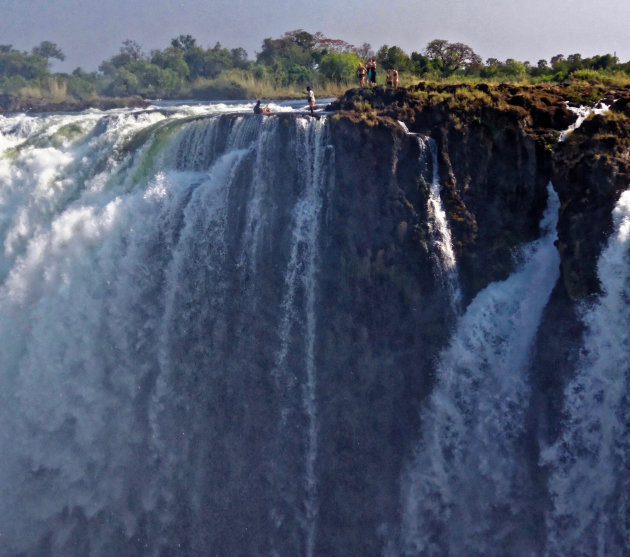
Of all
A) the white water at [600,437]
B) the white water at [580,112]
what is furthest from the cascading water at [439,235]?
the white water at [580,112]

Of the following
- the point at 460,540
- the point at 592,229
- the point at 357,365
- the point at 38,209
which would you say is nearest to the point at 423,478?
the point at 460,540

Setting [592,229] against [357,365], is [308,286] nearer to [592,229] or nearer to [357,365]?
[357,365]

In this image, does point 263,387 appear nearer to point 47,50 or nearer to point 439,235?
point 439,235

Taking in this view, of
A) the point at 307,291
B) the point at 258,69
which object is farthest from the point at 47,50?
the point at 307,291

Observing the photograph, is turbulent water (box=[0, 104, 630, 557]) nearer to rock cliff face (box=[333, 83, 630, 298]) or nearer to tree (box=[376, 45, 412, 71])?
rock cliff face (box=[333, 83, 630, 298])

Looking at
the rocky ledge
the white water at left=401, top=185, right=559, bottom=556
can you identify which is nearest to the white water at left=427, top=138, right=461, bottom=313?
the white water at left=401, top=185, right=559, bottom=556

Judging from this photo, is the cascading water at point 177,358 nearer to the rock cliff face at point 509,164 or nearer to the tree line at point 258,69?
the rock cliff face at point 509,164
